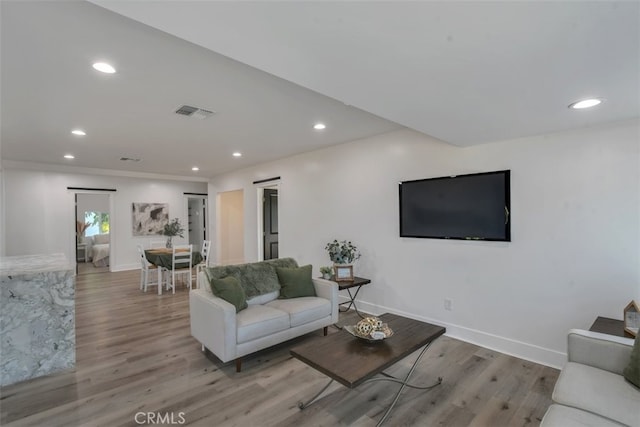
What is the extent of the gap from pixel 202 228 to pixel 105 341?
6.51 metres

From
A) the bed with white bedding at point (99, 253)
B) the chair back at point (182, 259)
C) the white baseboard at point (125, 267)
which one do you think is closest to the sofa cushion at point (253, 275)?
the chair back at point (182, 259)

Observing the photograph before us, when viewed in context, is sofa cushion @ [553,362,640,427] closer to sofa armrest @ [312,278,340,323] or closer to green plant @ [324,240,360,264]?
sofa armrest @ [312,278,340,323]

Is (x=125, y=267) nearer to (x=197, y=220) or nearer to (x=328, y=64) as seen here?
(x=197, y=220)

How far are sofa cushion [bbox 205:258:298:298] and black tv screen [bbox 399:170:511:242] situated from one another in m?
1.73

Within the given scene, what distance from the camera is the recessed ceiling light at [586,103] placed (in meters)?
2.08

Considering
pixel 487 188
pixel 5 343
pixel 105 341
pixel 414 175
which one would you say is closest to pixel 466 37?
pixel 487 188

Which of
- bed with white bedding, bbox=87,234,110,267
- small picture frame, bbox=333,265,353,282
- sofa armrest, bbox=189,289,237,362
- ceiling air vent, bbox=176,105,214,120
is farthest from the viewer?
bed with white bedding, bbox=87,234,110,267

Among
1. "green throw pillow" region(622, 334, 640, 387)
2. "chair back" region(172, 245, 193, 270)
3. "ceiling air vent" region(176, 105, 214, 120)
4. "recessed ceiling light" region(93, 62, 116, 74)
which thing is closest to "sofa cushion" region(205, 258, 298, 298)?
"ceiling air vent" region(176, 105, 214, 120)

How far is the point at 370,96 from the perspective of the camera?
2.02 metres

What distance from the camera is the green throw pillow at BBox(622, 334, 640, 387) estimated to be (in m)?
1.69

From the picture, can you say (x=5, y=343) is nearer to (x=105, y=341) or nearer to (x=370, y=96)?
(x=105, y=341)

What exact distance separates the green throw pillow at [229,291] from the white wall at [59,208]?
6203mm

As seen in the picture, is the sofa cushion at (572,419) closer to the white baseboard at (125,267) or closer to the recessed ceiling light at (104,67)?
the recessed ceiling light at (104,67)

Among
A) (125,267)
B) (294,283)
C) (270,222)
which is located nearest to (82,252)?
(125,267)
